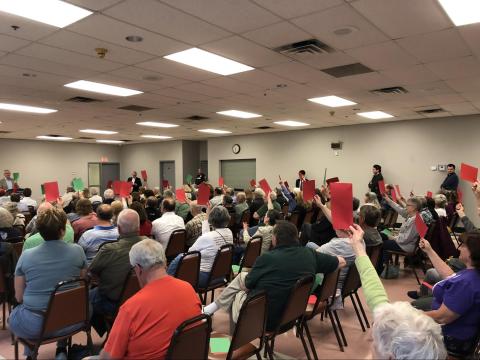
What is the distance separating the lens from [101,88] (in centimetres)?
621

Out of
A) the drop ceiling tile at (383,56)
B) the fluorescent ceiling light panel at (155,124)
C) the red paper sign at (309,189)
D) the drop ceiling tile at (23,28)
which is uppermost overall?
the drop ceiling tile at (383,56)

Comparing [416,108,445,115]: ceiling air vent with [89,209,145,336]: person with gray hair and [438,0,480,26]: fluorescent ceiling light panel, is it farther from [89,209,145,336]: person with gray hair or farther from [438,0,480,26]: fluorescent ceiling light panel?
[89,209,145,336]: person with gray hair

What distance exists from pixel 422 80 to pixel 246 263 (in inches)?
A: 162

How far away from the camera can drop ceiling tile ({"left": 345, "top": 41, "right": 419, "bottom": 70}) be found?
14.0 ft

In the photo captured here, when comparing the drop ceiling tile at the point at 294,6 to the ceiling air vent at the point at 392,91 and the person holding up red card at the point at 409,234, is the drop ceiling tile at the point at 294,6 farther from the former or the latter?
the ceiling air vent at the point at 392,91

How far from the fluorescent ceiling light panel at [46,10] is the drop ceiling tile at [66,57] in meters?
0.84

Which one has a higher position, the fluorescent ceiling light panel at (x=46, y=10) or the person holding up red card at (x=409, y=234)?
the fluorescent ceiling light panel at (x=46, y=10)

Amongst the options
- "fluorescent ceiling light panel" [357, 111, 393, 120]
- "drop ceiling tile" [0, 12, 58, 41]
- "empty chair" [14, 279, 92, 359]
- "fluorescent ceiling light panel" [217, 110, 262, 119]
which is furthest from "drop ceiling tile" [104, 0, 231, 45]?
"fluorescent ceiling light panel" [357, 111, 393, 120]

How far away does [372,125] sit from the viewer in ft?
36.9

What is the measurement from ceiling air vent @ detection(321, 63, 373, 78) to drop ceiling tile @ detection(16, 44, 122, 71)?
2868 mm

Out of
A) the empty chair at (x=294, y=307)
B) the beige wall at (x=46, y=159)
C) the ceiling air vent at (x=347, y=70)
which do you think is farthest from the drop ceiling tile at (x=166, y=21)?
the beige wall at (x=46, y=159)

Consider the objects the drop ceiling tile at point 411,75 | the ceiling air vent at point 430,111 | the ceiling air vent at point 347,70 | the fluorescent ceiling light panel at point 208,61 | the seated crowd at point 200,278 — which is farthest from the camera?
the ceiling air vent at point 430,111

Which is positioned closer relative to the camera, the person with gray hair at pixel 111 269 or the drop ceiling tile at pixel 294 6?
the person with gray hair at pixel 111 269

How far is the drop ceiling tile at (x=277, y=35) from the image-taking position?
3586mm
